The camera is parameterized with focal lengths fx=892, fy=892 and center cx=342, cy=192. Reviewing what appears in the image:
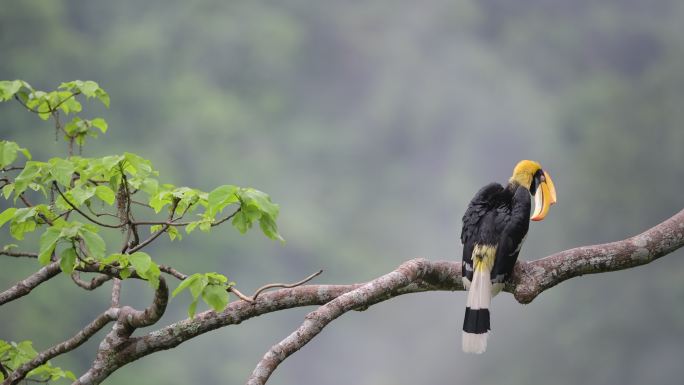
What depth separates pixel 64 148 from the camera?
10.5 m

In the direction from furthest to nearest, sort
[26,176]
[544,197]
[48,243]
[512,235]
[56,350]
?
[544,197]
[512,235]
[56,350]
[26,176]
[48,243]

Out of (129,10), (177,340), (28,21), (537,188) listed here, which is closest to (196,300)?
(177,340)

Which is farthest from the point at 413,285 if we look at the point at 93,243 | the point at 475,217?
the point at 93,243

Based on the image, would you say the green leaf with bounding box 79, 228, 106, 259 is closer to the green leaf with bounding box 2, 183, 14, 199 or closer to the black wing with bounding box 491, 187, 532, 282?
the green leaf with bounding box 2, 183, 14, 199

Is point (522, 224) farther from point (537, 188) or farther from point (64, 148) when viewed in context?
point (64, 148)

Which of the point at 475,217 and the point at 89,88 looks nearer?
the point at 89,88

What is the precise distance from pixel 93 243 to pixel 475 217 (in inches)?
58.9

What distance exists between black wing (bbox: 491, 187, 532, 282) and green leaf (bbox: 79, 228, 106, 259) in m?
1.31

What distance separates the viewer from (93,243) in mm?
1986

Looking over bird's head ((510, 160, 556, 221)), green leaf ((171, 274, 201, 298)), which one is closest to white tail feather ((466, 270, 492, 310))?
bird's head ((510, 160, 556, 221))

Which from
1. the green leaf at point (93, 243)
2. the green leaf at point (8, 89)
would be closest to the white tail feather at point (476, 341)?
the green leaf at point (93, 243)

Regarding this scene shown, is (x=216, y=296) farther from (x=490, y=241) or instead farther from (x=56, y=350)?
(x=490, y=241)

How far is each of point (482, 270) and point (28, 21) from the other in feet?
31.7

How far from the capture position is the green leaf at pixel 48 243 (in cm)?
197
